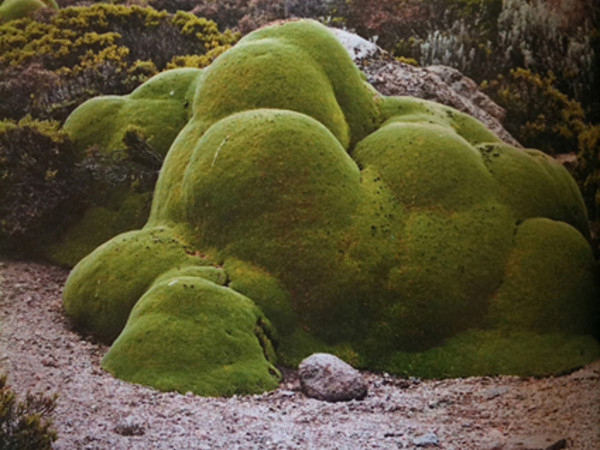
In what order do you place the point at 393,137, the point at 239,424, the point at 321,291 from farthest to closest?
the point at 393,137 < the point at 321,291 < the point at 239,424

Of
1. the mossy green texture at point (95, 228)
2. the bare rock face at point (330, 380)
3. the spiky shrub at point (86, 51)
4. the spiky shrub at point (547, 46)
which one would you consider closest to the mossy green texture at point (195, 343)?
the bare rock face at point (330, 380)

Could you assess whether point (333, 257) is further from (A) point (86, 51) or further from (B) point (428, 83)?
(A) point (86, 51)

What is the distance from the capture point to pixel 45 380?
538 centimetres

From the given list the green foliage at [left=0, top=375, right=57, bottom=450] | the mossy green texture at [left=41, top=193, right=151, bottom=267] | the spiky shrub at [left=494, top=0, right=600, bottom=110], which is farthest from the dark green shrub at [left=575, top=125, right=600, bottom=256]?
the green foliage at [left=0, top=375, right=57, bottom=450]

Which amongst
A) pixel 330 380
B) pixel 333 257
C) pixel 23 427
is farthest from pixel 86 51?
pixel 23 427

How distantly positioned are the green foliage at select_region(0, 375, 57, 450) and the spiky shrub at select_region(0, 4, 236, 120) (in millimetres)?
6461

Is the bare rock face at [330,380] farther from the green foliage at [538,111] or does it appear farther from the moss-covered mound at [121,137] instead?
the green foliage at [538,111]

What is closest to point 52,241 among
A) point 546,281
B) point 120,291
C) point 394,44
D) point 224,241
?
point 120,291

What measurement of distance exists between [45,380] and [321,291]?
301 cm

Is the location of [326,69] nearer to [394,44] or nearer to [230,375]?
[230,375]

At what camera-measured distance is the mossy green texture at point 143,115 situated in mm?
10188

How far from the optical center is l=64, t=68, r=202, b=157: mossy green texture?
401 inches

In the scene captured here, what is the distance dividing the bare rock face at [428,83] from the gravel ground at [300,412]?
6.31m

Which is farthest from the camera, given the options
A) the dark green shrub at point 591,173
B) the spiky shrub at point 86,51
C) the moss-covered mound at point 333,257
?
the spiky shrub at point 86,51
